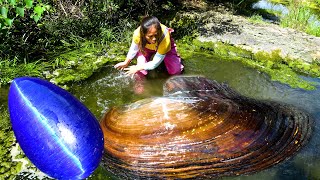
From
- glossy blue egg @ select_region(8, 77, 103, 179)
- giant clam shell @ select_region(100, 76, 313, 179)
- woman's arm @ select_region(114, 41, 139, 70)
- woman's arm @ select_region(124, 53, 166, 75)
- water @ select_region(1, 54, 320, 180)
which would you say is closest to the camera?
glossy blue egg @ select_region(8, 77, 103, 179)

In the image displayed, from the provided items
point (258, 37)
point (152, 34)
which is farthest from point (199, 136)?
point (258, 37)

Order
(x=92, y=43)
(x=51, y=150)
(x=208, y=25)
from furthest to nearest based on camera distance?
(x=208, y=25)
(x=92, y=43)
(x=51, y=150)

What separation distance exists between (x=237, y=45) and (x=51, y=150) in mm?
4101

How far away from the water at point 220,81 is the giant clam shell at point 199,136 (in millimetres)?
156

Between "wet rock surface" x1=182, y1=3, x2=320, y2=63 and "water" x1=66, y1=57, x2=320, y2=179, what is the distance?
2.21 feet

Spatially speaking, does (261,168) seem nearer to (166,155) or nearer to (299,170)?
(299,170)

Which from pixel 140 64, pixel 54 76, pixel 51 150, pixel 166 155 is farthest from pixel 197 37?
pixel 51 150

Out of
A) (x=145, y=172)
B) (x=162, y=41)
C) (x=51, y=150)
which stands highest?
(x=162, y=41)

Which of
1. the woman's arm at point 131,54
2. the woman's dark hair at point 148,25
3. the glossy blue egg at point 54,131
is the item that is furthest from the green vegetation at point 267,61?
the glossy blue egg at point 54,131

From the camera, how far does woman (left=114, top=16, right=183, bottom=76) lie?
4.45 metres

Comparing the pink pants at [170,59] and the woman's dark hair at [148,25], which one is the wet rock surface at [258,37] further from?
the woman's dark hair at [148,25]

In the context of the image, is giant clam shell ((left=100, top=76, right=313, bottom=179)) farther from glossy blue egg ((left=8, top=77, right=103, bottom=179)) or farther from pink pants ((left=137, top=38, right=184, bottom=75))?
pink pants ((left=137, top=38, right=184, bottom=75))

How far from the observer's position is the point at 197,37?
21.0ft

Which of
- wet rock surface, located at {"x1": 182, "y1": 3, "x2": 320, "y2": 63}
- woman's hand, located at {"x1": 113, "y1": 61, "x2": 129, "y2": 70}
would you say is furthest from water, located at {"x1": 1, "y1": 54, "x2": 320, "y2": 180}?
wet rock surface, located at {"x1": 182, "y1": 3, "x2": 320, "y2": 63}
